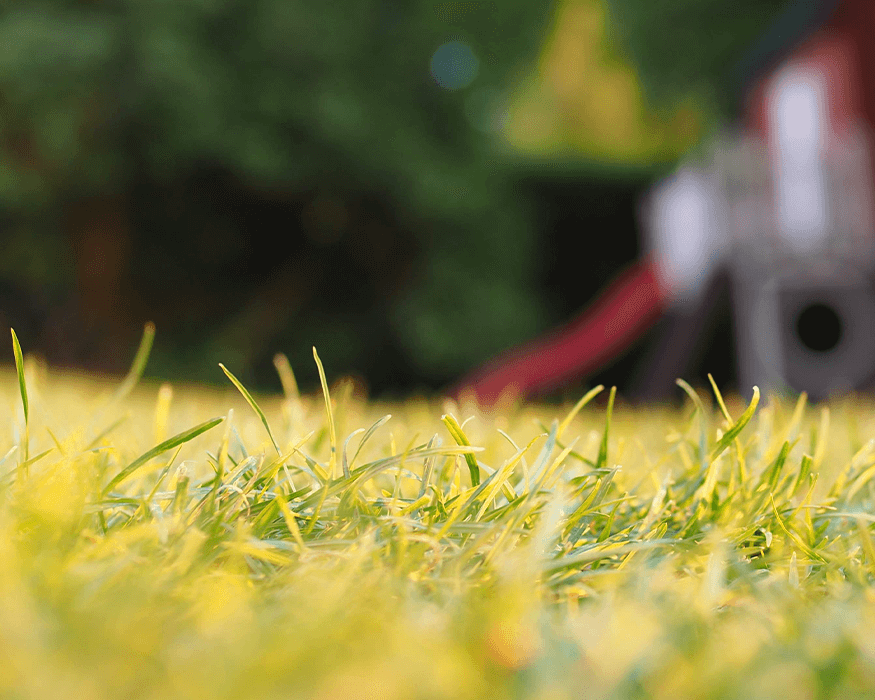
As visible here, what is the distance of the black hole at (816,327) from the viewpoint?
349 inches

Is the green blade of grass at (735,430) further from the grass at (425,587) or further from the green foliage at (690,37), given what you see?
the green foliage at (690,37)

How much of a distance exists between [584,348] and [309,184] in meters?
5.28

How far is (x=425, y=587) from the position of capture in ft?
1.82

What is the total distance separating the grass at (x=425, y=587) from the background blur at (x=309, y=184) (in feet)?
28.9

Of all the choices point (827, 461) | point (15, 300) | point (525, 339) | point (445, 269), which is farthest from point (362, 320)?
point (827, 461)

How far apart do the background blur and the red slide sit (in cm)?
116

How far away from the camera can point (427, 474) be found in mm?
688

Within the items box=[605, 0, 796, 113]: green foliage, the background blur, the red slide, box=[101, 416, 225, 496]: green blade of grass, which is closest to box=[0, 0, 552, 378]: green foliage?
the background blur

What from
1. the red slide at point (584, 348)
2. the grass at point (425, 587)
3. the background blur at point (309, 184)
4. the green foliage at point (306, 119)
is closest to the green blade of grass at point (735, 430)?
the grass at point (425, 587)

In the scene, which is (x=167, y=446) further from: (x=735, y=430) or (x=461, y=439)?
(x=735, y=430)

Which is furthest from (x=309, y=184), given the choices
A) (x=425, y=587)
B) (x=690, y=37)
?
(x=425, y=587)

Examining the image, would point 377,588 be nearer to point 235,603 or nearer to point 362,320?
point 235,603

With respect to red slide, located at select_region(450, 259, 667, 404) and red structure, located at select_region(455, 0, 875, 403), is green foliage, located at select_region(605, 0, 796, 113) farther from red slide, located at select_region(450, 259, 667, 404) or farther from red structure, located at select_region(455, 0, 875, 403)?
red slide, located at select_region(450, 259, 667, 404)

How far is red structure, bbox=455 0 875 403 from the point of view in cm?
741
